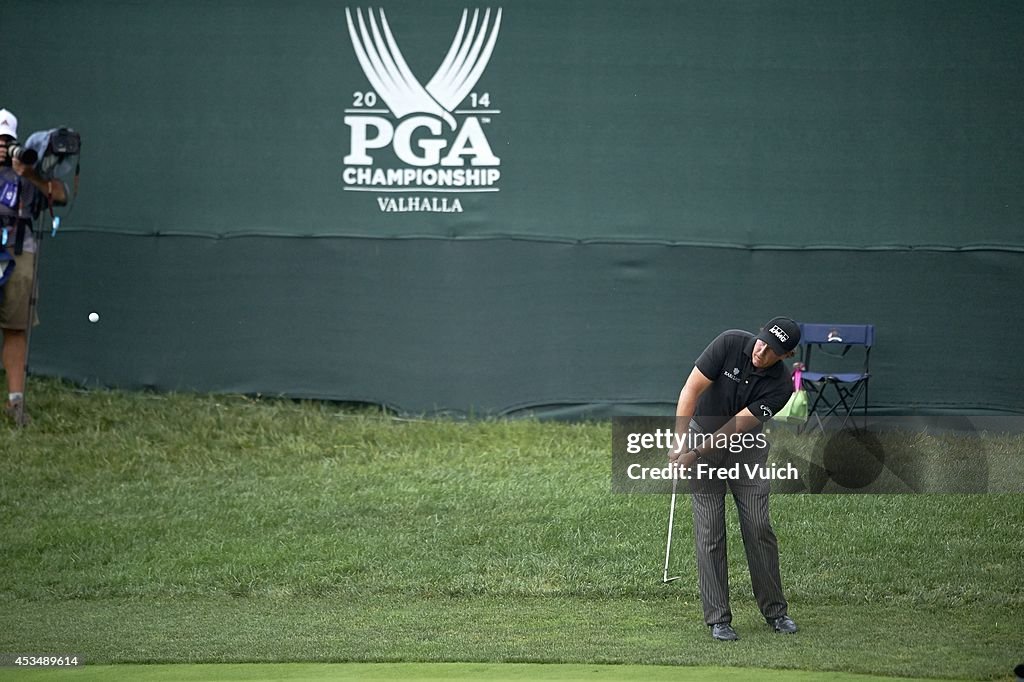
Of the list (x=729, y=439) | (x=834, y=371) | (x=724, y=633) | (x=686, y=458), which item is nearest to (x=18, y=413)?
(x=686, y=458)

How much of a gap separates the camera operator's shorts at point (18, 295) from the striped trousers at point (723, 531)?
7.04 metres

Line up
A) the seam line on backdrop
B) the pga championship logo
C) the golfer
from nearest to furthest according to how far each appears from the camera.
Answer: the golfer
the seam line on backdrop
the pga championship logo

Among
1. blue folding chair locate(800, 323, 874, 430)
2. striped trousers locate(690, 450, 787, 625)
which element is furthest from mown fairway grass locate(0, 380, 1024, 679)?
blue folding chair locate(800, 323, 874, 430)

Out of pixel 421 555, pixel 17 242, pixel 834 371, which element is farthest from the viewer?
pixel 834 371

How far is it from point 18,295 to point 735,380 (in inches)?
284

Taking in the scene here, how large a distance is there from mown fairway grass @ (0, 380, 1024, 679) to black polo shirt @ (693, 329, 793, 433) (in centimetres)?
132

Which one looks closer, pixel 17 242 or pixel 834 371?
pixel 17 242

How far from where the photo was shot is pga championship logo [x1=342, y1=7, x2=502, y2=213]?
13.4m

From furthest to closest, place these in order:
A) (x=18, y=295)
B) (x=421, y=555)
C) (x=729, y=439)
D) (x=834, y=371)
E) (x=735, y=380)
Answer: (x=834, y=371), (x=18, y=295), (x=421, y=555), (x=735, y=380), (x=729, y=439)

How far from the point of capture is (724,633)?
8.20 m

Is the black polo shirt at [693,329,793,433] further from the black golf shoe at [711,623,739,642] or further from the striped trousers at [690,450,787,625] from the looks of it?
the black golf shoe at [711,623,739,642]

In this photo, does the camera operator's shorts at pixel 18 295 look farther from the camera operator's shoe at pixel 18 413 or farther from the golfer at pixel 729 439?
the golfer at pixel 729 439

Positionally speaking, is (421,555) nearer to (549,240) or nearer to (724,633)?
(724,633)

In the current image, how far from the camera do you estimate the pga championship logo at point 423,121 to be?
44.0 feet
